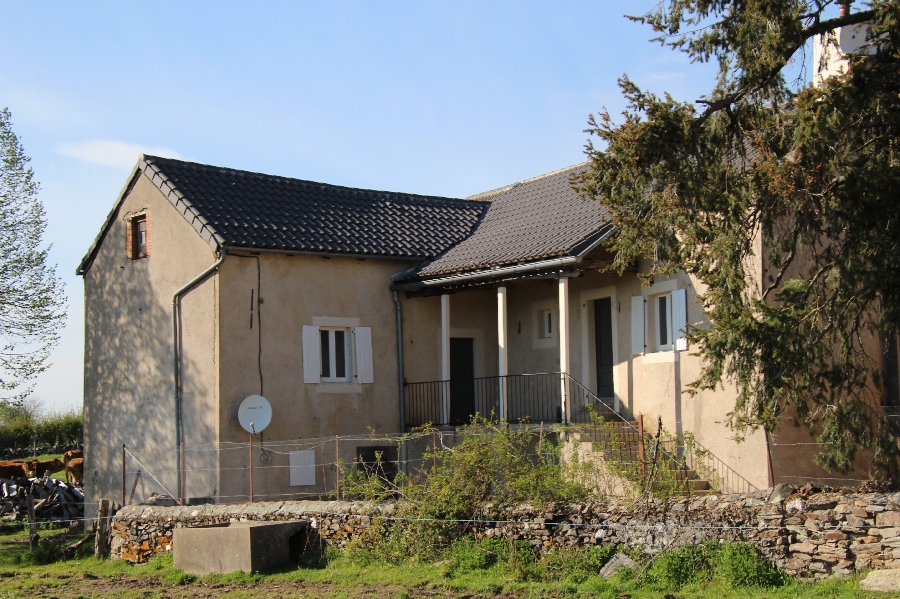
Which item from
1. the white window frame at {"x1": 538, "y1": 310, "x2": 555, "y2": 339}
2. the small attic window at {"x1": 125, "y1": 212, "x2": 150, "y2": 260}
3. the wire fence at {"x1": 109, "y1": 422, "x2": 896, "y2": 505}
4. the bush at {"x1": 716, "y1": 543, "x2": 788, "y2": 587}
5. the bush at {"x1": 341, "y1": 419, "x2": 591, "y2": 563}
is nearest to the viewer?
the bush at {"x1": 716, "y1": 543, "x2": 788, "y2": 587}

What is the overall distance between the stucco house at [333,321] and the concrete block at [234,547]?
3026 mm

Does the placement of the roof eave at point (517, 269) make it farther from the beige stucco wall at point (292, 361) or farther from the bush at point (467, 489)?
the bush at point (467, 489)

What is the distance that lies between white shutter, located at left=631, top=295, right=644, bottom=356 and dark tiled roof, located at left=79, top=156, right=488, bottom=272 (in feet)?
15.9

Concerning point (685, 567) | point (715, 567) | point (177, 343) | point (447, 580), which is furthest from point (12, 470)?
point (715, 567)

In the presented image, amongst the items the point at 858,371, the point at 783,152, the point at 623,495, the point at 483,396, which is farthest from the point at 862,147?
the point at 483,396

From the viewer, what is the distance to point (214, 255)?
58.4 feet

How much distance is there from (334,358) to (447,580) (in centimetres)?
790

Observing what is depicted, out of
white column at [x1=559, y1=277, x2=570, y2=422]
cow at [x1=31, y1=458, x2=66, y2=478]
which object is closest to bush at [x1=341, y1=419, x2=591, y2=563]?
white column at [x1=559, y1=277, x2=570, y2=422]

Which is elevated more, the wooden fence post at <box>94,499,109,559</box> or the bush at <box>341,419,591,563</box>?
the bush at <box>341,419,591,563</box>

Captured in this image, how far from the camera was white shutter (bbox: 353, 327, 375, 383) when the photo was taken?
19.1m

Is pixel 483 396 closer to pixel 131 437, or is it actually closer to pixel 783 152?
pixel 131 437

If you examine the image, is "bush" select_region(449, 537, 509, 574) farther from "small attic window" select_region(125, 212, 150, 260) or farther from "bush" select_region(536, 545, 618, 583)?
"small attic window" select_region(125, 212, 150, 260)

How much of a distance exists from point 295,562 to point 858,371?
300 inches

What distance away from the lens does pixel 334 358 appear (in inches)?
752
